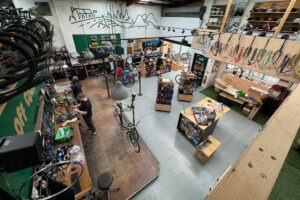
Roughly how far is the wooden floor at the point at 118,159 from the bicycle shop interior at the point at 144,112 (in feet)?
0.10

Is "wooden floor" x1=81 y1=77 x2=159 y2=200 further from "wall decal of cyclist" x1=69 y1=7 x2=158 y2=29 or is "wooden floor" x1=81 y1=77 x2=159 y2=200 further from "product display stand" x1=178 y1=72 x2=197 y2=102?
"wall decal of cyclist" x1=69 y1=7 x2=158 y2=29

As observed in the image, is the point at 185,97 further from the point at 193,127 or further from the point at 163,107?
the point at 193,127

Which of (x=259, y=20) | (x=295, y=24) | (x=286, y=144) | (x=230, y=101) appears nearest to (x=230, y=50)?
(x=230, y=101)

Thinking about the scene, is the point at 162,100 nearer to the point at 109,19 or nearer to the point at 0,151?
the point at 0,151

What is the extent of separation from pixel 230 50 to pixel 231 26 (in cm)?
329

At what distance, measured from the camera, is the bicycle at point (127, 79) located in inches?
329

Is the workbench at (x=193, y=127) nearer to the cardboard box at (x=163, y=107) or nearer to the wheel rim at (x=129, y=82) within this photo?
the cardboard box at (x=163, y=107)

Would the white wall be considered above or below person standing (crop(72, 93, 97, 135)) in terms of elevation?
above

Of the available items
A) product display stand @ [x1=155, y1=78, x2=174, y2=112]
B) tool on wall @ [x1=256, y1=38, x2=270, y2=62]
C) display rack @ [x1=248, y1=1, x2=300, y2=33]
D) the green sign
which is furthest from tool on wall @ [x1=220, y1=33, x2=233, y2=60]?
the green sign

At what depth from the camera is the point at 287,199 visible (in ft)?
10.6

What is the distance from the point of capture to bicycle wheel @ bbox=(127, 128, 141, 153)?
429cm

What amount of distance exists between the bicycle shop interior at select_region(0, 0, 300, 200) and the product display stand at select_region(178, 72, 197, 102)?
0.05 metres

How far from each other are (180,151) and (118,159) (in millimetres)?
2050

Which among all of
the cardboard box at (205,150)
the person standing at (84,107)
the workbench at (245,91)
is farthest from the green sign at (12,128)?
the workbench at (245,91)
